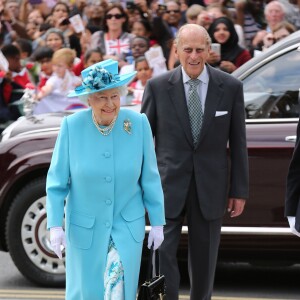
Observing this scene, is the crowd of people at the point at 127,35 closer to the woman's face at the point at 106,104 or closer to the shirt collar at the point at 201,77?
the shirt collar at the point at 201,77

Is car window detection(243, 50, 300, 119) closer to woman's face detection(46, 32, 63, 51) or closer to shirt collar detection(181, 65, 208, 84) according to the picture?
shirt collar detection(181, 65, 208, 84)

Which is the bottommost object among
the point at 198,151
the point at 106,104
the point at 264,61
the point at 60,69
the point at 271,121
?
the point at 60,69

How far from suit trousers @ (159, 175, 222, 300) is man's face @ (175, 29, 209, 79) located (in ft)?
2.21

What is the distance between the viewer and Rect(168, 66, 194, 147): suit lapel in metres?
6.49

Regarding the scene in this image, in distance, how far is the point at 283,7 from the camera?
12.1 metres

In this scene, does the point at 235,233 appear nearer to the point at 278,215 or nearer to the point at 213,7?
the point at 278,215

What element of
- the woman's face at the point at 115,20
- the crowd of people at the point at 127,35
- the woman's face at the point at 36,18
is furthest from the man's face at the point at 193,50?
the woman's face at the point at 36,18

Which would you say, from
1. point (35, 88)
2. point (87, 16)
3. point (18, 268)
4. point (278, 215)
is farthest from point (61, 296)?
point (87, 16)

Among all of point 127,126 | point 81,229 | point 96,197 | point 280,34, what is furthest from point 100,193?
point 280,34

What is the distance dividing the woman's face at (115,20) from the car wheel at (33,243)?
16.8 ft

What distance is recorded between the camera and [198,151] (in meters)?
6.50

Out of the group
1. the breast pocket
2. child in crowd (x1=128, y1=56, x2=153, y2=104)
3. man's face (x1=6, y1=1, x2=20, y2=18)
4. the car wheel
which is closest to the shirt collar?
the breast pocket

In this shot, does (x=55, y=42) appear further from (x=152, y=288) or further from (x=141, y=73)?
(x=152, y=288)

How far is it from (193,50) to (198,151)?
60 cm
